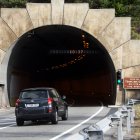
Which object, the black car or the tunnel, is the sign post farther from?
the black car

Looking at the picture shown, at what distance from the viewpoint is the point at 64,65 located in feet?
267

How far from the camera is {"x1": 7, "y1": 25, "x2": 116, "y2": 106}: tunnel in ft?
174

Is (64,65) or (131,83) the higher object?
(64,65)

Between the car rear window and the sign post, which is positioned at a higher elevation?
the sign post

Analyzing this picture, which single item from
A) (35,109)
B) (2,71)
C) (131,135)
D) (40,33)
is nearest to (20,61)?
(40,33)

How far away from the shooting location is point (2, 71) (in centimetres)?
4894

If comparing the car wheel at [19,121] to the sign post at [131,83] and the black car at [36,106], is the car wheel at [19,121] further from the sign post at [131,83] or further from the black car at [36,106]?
the sign post at [131,83]

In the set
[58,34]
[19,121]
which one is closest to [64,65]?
[58,34]

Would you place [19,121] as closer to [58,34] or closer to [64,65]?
[58,34]

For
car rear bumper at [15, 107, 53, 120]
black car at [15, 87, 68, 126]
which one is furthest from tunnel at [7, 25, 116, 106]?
car rear bumper at [15, 107, 53, 120]

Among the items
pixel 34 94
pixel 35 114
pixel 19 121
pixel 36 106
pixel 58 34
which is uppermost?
pixel 58 34

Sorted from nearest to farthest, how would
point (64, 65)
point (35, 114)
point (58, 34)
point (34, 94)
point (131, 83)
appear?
point (35, 114) → point (34, 94) → point (131, 83) → point (58, 34) → point (64, 65)

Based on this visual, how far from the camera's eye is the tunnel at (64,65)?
53188 mm

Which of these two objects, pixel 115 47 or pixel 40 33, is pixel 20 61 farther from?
pixel 115 47
